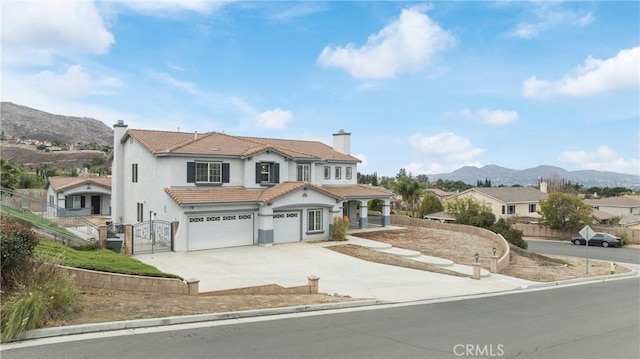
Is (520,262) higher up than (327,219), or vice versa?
(327,219)

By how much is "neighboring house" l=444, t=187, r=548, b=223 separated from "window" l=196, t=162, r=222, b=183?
149 feet

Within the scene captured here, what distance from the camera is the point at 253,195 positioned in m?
29.4

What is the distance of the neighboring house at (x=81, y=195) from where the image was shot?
41719mm

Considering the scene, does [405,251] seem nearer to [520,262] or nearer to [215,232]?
[520,262]

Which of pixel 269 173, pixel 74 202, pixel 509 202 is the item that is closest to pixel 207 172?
pixel 269 173

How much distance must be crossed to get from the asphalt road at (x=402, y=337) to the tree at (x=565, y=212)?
41347 mm

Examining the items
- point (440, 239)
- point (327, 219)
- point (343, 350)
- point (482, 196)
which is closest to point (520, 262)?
point (440, 239)

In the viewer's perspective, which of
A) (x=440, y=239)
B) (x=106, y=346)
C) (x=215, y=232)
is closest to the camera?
(x=106, y=346)

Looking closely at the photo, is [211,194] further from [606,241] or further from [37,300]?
[606,241]

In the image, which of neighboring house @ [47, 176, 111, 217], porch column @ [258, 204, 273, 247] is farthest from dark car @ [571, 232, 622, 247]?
neighboring house @ [47, 176, 111, 217]

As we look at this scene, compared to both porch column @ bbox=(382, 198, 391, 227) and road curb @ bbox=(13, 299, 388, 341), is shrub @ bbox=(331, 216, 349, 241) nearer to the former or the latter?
porch column @ bbox=(382, 198, 391, 227)

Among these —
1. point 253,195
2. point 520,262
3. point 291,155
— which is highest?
point 291,155

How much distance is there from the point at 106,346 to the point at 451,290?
13.4 meters

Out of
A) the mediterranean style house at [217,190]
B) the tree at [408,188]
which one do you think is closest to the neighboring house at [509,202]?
the tree at [408,188]
